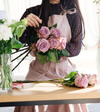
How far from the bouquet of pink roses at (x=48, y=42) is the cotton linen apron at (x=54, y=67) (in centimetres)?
25

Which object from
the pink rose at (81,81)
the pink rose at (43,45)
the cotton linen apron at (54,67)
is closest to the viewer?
the pink rose at (81,81)

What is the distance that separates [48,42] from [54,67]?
0.44 metres

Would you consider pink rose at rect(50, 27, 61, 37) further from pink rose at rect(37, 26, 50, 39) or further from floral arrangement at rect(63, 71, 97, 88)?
floral arrangement at rect(63, 71, 97, 88)

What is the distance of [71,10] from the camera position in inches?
66.9

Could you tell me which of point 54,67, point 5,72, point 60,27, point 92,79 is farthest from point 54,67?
point 5,72

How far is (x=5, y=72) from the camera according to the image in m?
0.99

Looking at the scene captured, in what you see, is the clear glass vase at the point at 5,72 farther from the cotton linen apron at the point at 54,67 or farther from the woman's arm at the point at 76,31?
the woman's arm at the point at 76,31

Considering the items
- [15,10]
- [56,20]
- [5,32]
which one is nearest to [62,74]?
[56,20]

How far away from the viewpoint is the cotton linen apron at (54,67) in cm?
154

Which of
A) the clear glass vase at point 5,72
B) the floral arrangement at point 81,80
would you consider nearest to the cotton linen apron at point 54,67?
the floral arrangement at point 81,80

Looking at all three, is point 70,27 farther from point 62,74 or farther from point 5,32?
point 5,32

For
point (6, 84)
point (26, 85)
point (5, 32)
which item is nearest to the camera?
point (5, 32)

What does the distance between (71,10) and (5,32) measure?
942 millimetres

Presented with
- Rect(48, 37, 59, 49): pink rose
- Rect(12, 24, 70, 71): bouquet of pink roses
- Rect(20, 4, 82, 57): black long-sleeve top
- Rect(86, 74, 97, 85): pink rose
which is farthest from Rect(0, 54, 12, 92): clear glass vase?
Rect(20, 4, 82, 57): black long-sleeve top
